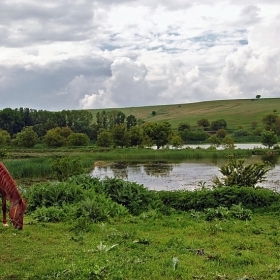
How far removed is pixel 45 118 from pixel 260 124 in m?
69.4

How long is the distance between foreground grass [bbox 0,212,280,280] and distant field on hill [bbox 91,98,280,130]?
113866 mm

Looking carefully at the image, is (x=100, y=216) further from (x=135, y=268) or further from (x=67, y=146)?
(x=67, y=146)

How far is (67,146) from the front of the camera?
75562 millimetres

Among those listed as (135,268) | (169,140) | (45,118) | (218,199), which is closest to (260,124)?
(169,140)

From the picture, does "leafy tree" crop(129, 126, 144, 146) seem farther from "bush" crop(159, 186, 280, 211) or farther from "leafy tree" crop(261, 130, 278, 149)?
"bush" crop(159, 186, 280, 211)

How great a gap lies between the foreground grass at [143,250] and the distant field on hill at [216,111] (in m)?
114

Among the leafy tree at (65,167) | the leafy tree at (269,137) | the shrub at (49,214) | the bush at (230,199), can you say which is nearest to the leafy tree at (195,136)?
the leafy tree at (269,137)

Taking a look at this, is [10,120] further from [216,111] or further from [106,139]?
[216,111]

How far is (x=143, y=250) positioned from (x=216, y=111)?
154 metres

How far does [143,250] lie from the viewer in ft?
25.8

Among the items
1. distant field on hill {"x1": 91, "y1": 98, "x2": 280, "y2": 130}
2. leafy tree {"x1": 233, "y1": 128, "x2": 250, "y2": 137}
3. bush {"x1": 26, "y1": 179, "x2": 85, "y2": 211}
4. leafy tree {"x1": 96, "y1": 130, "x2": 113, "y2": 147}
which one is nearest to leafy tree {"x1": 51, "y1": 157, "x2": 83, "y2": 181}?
bush {"x1": 26, "y1": 179, "x2": 85, "y2": 211}

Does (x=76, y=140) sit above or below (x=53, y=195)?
above

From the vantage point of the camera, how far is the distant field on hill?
137 meters

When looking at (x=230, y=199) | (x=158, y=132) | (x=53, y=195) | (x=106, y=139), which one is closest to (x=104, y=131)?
(x=106, y=139)
